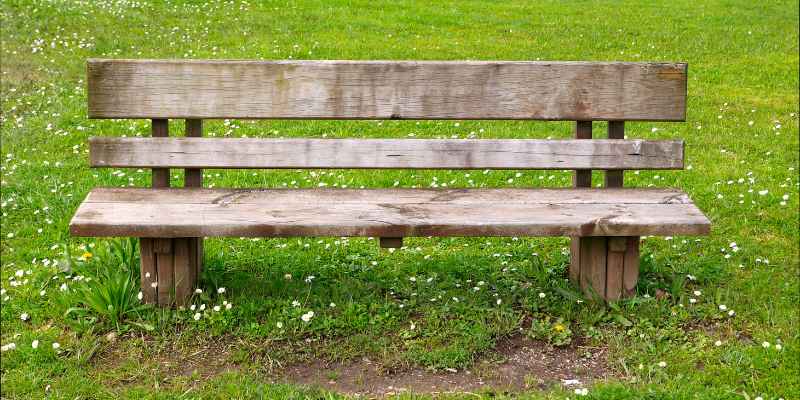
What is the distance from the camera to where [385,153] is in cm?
423

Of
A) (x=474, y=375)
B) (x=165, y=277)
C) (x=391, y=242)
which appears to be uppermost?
(x=391, y=242)

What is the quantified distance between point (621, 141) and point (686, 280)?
759mm

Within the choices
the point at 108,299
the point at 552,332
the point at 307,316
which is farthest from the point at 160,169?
the point at 552,332

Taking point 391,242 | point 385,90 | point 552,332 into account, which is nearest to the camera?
point 391,242

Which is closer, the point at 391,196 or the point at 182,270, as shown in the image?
the point at 182,270

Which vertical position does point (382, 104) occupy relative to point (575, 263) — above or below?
above

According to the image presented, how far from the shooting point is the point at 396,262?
15.7ft

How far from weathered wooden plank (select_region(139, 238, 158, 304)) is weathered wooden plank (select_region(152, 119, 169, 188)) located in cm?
37

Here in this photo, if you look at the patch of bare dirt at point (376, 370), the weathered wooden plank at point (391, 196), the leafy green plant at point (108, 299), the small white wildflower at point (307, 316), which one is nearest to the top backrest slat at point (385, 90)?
the weathered wooden plank at point (391, 196)

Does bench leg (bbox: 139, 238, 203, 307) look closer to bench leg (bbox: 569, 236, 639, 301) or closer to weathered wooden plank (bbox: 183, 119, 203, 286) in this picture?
weathered wooden plank (bbox: 183, 119, 203, 286)

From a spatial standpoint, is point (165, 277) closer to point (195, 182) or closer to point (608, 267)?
point (195, 182)

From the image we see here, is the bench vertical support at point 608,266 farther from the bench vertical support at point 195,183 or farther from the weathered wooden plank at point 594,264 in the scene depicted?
the bench vertical support at point 195,183

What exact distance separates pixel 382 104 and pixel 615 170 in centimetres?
108

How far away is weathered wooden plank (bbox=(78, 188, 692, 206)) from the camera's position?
408cm
